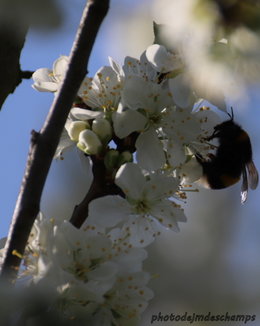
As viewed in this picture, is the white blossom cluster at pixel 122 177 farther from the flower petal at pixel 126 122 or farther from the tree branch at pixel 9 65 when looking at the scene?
the tree branch at pixel 9 65

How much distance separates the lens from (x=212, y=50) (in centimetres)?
129

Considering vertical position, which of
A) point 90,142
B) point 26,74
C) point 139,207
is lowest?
point 139,207

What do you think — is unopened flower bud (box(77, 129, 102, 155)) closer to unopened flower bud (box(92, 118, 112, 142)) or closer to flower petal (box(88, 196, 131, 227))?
unopened flower bud (box(92, 118, 112, 142))

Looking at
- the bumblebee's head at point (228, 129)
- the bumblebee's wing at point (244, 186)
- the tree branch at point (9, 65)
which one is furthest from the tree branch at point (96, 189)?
the bumblebee's wing at point (244, 186)

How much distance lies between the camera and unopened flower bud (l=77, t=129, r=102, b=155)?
1894mm

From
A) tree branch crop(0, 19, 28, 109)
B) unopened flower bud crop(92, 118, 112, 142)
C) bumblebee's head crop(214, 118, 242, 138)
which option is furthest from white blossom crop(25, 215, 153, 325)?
bumblebee's head crop(214, 118, 242, 138)

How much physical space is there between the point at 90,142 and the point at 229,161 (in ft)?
2.54

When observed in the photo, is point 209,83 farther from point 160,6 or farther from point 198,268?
point 198,268

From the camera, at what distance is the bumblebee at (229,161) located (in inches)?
92.4

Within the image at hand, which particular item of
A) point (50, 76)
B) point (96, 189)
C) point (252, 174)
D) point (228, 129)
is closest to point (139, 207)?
point (96, 189)

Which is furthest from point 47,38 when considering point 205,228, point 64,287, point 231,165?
point 205,228

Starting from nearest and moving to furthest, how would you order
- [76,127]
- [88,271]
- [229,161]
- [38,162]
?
1. [38,162]
2. [88,271]
3. [76,127]
4. [229,161]

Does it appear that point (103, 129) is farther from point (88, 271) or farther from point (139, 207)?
point (88, 271)

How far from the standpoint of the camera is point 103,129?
75.0 inches
